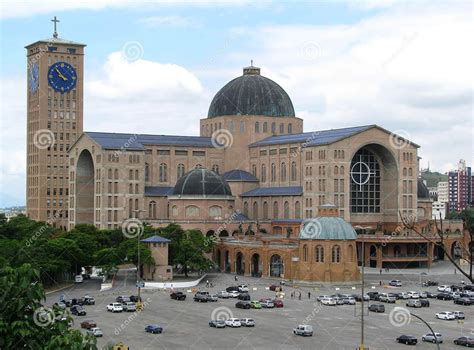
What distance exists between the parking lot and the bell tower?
85.7 meters

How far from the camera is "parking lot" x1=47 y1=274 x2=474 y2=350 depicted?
→ 71.9 m

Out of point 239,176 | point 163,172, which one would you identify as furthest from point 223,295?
point 163,172

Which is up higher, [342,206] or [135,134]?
[135,134]

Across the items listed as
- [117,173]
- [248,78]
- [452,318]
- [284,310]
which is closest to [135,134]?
[117,173]

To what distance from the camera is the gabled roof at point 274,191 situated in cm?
14938

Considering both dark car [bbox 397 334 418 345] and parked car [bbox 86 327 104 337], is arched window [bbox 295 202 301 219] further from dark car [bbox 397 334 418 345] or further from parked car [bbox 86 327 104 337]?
dark car [bbox 397 334 418 345]

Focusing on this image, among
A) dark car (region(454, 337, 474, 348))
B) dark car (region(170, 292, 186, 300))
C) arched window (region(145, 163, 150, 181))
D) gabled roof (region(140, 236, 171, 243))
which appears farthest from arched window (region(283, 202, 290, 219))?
dark car (region(454, 337, 474, 348))

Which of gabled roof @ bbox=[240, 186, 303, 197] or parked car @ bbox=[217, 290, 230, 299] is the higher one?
gabled roof @ bbox=[240, 186, 303, 197]

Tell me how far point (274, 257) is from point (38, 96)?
263 ft

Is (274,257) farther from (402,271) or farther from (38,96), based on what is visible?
(38,96)

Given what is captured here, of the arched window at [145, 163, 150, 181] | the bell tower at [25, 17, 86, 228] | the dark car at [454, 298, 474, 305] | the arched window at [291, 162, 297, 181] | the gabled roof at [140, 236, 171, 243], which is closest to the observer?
the dark car at [454, 298, 474, 305]

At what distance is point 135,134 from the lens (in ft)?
529

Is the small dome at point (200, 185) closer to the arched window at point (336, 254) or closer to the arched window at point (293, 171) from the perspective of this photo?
the arched window at point (293, 171)

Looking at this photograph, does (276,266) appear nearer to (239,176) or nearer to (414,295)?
(414,295)
